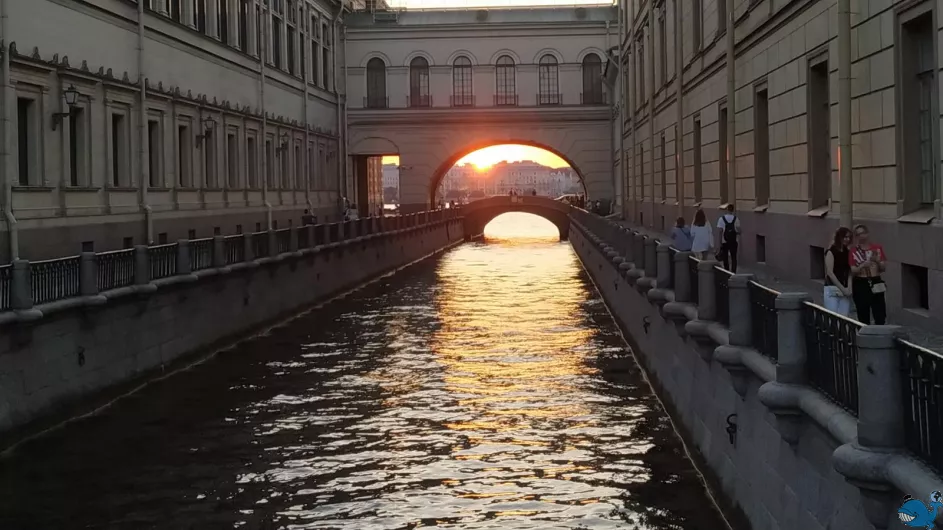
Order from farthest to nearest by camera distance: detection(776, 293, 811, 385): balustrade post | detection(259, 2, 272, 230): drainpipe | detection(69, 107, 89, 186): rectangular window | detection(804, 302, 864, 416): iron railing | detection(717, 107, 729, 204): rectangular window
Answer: detection(259, 2, 272, 230): drainpipe → detection(69, 107, 89, 186): rectangular window → detection(717, 107, 729, 204): rectangular window → detection(776, 293, 811, 385): balustrade post → detection(804, 302, 864, 416): iron railing

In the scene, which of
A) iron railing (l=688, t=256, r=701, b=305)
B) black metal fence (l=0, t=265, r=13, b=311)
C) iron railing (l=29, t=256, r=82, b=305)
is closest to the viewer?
iron railing (l=688, t=256, r=701, b=305)

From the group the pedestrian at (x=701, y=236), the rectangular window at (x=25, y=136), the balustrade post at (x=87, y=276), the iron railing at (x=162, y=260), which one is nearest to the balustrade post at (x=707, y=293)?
the pedestrian at (x=701, y=236)

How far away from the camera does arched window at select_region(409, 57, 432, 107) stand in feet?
211

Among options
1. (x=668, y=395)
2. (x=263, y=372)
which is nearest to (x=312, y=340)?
(x=263, y=372)

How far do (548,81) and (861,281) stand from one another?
175 feet

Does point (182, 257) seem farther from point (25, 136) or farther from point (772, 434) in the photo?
point (772, 434)

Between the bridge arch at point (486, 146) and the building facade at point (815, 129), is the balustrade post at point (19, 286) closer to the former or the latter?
the building facade at point (815, 129)

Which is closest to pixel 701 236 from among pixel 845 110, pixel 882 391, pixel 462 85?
pixel 845 110

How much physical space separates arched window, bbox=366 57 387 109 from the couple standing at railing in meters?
52.7

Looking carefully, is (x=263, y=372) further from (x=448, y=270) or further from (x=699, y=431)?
(x=448, y=270)

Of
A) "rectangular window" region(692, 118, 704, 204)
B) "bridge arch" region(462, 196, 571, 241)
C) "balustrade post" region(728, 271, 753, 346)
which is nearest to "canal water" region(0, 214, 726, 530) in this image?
"balustrade post" region(728, 271, 753, 346)

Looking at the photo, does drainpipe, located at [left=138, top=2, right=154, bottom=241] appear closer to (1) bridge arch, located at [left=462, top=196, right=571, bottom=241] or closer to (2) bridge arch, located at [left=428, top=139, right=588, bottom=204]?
(2) bridge arch, located at [left=428, top=139, right=588, bottom=204]

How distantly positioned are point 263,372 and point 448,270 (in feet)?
87.4

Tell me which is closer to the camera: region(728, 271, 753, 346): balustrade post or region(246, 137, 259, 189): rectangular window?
region(728, 271, 753, 346): balustrade post
